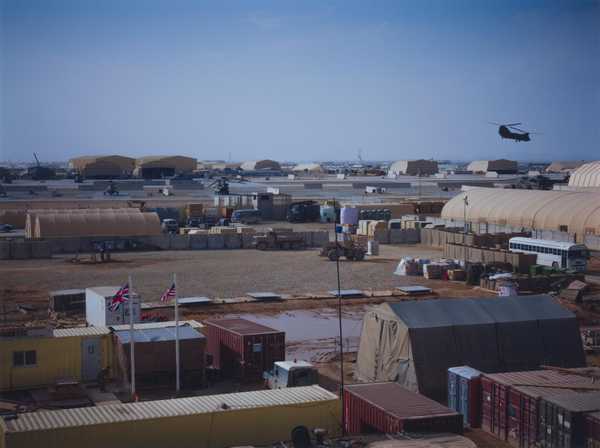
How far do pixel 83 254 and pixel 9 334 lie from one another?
20.5 metres

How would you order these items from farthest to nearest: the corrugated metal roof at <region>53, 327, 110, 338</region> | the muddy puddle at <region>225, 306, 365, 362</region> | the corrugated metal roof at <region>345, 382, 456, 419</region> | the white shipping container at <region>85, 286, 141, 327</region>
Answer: the muddy puddle at <region>225, 306, 365, 362</region> < the white shipping container at <region>85, 286, 141, 327</region> < the corrugated metal roof at <region>53, 327, 110, 338</region> < the corrugated metal roof at <region>345, 382, 456, 419</region>

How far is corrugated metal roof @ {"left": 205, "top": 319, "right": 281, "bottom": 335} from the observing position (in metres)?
16.3

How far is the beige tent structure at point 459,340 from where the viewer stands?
14.7 metres

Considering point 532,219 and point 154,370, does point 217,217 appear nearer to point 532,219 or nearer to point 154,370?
point 532,219

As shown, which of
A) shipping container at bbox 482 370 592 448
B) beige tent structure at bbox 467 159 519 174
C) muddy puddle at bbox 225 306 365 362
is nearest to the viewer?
shipping container at bbox 482 370 592 448

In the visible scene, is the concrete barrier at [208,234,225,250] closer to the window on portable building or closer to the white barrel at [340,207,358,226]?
the white barrel at [340,207,358,226]

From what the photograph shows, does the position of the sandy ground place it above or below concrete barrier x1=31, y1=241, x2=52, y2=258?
below

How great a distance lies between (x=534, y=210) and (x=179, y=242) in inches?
670

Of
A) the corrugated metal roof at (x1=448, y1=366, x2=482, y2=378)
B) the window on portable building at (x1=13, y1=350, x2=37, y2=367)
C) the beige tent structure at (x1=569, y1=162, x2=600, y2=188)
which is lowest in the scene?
A: the window on portable building at (x1=13, y1=350, x2=37, y2=367)

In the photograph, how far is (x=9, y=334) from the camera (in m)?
15.1

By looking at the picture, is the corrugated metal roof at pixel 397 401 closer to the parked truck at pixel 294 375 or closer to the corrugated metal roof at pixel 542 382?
the corrugated metal roof at pixel 542 382

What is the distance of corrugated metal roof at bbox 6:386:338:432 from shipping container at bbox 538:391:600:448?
2.91 m

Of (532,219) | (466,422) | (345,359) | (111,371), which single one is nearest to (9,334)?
(111,371)

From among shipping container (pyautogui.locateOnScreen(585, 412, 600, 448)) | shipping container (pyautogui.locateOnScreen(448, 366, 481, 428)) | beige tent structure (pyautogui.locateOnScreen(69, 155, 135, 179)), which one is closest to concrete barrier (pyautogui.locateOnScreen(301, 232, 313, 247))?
shipping container (pyautogui.locateOnScreen(448, 366, 481, 428))
